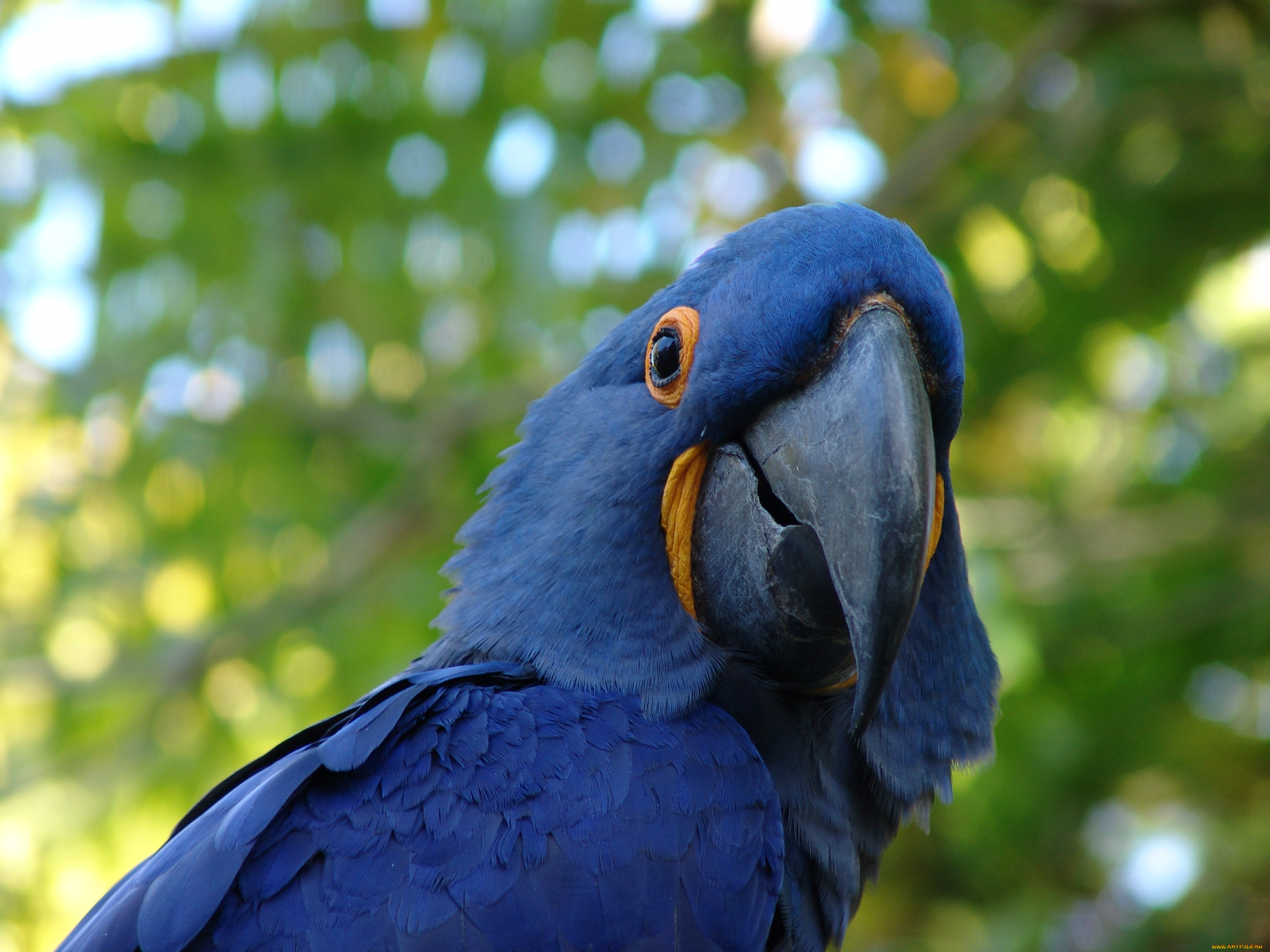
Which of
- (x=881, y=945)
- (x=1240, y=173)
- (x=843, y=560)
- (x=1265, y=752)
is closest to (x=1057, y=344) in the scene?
(x=1240, y=173)

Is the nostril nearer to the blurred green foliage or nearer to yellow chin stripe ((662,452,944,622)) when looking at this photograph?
yellow chin stripe ((662,452,944,622))

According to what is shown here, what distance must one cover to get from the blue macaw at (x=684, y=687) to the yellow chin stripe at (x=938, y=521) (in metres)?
0.02

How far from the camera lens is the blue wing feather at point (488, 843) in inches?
60.1

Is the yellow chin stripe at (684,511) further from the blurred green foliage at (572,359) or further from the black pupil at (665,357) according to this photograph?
the blurred green foliage at (572,359)

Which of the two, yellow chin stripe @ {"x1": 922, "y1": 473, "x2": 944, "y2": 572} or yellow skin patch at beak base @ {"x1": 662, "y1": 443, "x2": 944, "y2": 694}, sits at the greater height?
yellow skin patch at beak base @ {"x1": 662, "y1": 443, "x2": 944, "y2": 694}

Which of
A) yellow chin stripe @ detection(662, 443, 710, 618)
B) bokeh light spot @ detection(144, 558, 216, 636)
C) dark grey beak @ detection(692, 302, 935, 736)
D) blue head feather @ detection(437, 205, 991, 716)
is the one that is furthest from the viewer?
bokeh light spot @ detection(144, 558, 216, 636)

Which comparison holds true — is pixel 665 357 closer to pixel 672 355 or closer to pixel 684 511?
pixel 672 355

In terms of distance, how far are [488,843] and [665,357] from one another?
853 mm

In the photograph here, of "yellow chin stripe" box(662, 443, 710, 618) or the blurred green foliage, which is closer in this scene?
"yellow chin stripe" box(662, 443, 710, 618)

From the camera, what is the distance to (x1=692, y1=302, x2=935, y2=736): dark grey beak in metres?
1.50

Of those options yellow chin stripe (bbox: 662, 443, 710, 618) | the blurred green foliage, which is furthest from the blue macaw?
the blurred green foliage

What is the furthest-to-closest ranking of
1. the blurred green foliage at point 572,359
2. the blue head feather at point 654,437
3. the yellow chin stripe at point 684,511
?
the blurred green foliage at point 572,359 < the yellow chin stripe at point 684,511 < the blue head feather at point 654,437

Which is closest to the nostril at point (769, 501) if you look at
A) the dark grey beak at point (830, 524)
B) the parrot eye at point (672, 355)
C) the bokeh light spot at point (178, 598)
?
the dark grey beak at point (830, 524)

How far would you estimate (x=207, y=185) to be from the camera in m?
4.23
